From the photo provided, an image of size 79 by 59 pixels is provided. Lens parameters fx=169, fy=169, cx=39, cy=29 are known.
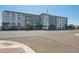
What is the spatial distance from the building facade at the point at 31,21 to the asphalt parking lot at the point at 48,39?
0.16 m

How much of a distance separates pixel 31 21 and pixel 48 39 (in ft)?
2.09

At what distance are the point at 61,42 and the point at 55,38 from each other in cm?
19

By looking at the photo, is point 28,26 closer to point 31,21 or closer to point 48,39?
point 31,21

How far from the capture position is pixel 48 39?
4.30 meters

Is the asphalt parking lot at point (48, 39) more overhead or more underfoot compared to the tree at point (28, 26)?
more underfoot

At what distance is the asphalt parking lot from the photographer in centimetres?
417

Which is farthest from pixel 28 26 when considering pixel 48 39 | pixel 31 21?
pixel 48 39

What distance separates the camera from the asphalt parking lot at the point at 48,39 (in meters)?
4.17

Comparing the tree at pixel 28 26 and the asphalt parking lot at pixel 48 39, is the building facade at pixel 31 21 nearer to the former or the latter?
the tree at pixel 28 26

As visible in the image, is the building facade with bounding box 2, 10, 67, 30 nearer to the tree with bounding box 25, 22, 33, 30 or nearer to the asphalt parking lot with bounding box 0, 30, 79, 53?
the tree with bounding box 25, 22, 33, 30

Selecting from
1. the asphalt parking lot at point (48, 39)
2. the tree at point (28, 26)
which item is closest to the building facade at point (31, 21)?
the tree at point (28, 26)

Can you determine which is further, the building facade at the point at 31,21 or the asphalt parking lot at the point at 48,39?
the building facade at the point at 31,21
